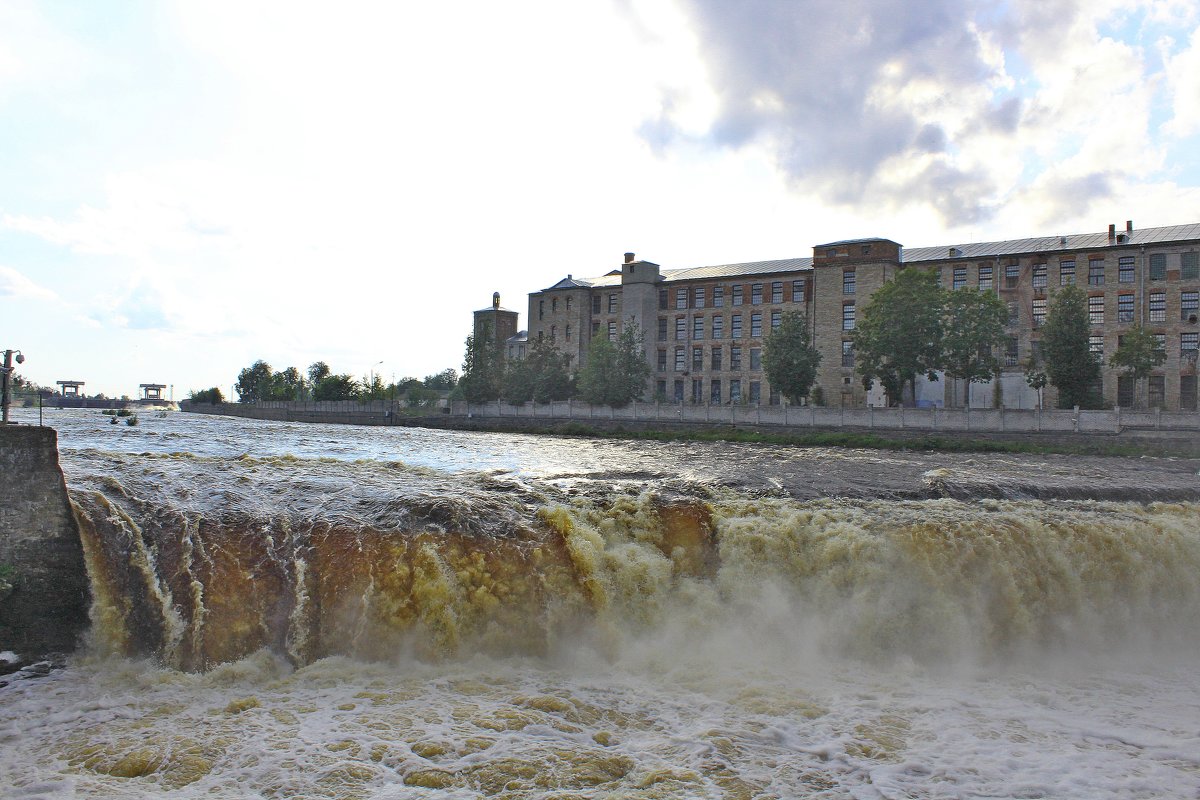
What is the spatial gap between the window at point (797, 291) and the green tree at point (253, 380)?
127 m

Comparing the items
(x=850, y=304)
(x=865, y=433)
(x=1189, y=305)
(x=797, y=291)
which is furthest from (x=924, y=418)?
(x=797, y=291)

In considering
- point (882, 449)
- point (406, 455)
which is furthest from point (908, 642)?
point (882, 449)

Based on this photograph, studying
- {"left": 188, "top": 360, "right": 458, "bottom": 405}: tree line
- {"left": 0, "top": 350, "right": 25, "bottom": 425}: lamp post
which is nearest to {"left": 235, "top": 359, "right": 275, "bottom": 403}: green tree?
{"left": 188, "top": 360, "right": 458, "bottom": 405}: tree line

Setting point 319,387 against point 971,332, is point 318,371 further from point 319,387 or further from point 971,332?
point 971,332

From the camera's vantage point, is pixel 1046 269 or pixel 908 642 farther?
pixel 1046 269

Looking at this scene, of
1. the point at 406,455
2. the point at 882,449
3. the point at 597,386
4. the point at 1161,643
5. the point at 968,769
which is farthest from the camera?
the point at 597,386

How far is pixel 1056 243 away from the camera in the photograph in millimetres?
64750

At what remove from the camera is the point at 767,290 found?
76312mm

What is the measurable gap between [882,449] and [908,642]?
33.7 m

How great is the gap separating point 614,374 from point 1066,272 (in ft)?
119

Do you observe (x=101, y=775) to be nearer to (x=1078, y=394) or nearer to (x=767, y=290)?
(x=1078, y=394)

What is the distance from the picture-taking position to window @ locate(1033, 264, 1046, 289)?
63.8 meters

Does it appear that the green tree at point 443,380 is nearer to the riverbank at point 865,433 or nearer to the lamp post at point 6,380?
the riverbank at point 865,433

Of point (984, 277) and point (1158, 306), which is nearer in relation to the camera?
point (1158, 306)
